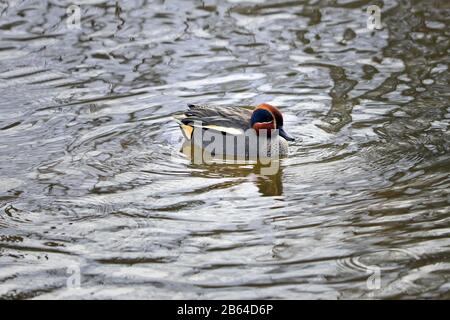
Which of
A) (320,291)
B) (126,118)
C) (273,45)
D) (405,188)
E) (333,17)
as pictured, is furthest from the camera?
(333,17)

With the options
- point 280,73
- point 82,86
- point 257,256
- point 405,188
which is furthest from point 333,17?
point 257,256

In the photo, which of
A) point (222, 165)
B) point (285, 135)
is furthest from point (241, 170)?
point (285, 135)

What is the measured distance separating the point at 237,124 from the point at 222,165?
20.2 inches

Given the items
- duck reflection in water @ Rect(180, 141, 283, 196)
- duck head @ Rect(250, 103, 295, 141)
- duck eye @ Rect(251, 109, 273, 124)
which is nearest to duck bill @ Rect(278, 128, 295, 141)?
duck head @ Rect(250, 103, 295, 141)

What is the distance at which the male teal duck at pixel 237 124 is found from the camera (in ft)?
30.9

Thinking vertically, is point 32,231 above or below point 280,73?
below

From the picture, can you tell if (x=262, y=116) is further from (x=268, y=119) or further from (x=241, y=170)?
(x=241, y=170)

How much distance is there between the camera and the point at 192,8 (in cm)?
1338

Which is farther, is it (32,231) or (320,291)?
(32,231)

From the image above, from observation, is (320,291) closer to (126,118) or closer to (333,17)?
(126,118)

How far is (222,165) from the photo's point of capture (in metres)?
9.39

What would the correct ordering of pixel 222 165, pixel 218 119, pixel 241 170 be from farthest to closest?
1. pixel 218 119
2. pixel 222 165
3. pixel 241 170

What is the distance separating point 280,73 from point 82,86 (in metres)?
2.38

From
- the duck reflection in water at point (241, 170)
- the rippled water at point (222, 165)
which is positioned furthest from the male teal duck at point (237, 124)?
the rippled water at point (222, 165)
